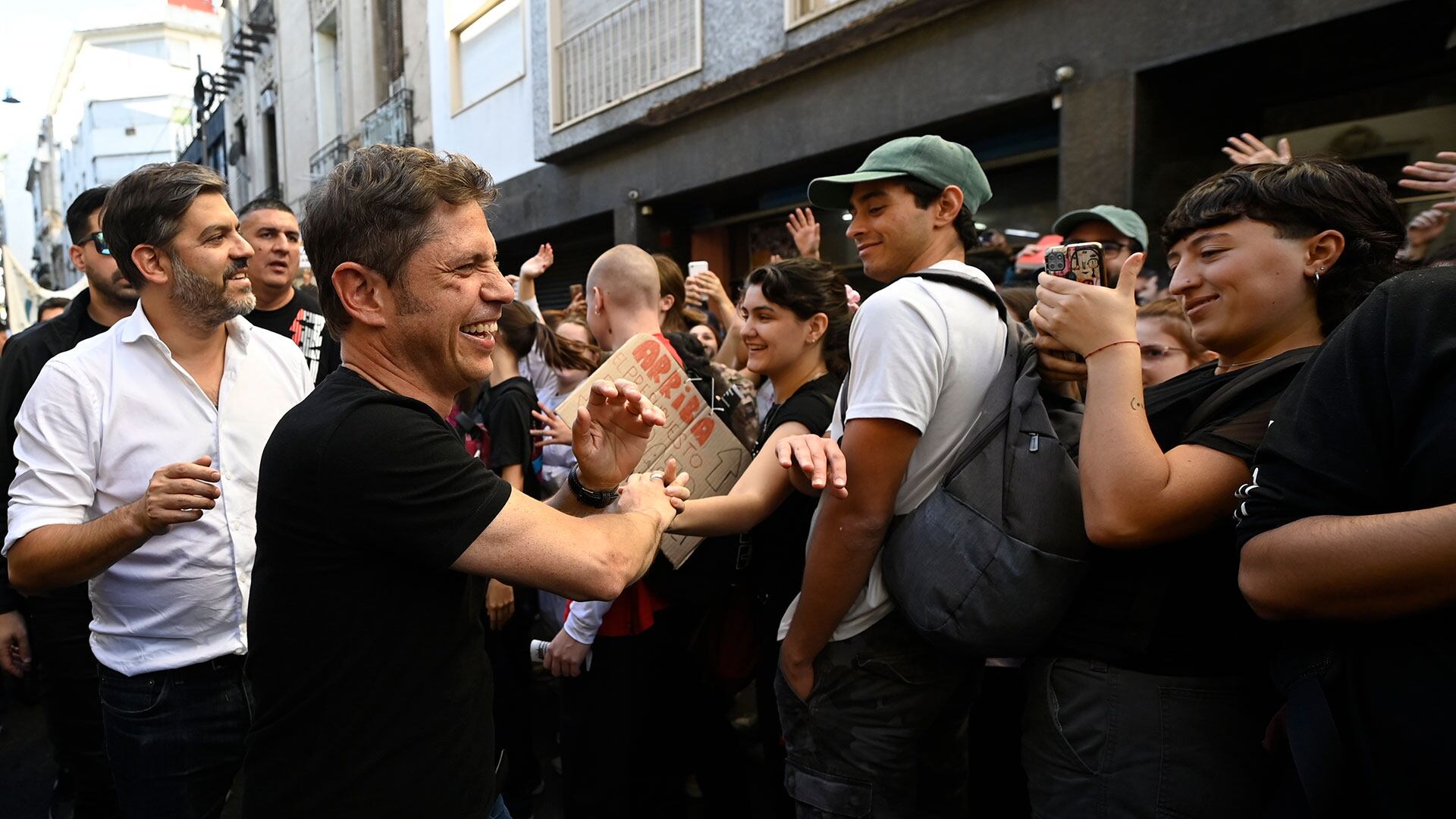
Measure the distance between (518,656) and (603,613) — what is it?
1384mm

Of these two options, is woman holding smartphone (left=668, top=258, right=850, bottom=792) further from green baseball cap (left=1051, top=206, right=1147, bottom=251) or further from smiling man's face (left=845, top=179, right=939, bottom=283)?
green baseball cap (left=1051, top=206, right=1147, bottom=251)

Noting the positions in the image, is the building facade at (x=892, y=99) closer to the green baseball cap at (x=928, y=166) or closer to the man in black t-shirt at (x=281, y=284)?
the green baseball cap at (x=928, y=166)

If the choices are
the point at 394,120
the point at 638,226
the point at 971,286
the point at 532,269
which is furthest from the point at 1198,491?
the point at 394,120

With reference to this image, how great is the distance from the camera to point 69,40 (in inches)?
1628

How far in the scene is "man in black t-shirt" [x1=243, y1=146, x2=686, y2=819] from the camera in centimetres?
136

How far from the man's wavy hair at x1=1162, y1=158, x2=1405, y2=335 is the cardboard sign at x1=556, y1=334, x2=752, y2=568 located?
1540 millimetres

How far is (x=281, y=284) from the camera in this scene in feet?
11.6

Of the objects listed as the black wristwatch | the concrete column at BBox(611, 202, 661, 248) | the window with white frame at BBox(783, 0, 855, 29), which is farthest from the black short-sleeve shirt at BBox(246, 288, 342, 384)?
the concrete column at BBox(611, 202, 661, 248)

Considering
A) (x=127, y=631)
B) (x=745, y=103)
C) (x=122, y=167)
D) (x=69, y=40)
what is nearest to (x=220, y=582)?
(x=127, y=631)

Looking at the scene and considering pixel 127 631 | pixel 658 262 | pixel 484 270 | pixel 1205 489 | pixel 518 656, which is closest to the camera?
pixel 1205 489

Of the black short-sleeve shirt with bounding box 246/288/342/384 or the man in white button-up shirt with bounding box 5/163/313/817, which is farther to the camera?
the black short-sleeve shirt with bounding box 246/288/342/384

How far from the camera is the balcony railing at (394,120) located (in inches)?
534

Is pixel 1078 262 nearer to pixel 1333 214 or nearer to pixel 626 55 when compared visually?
pixel 1333 214

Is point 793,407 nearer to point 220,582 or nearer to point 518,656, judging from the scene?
point 220,582
